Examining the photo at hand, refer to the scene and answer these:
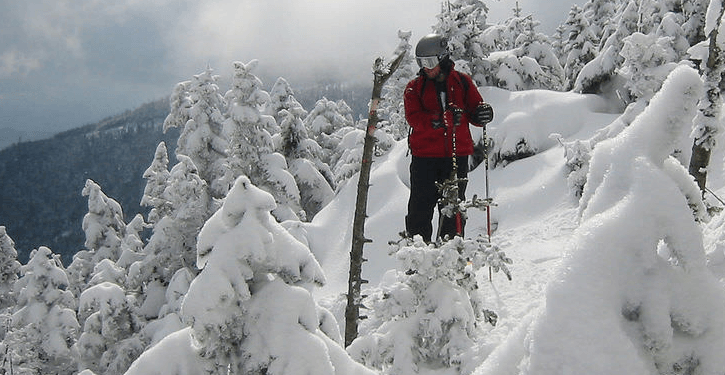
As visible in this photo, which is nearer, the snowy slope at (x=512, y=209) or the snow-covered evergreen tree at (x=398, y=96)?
the snowy slope at (x=512, y=209)

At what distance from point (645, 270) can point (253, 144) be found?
17.6 metres

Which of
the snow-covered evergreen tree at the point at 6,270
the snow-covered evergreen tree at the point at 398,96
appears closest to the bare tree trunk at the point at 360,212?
the snow-covered evergreen tree at the point at 398,96

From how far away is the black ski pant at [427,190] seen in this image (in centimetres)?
724

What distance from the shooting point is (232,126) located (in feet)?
57.9

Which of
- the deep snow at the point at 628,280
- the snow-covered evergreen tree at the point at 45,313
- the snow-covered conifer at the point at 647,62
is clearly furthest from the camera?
the snow-covered evergreen tree at the point at 45,313

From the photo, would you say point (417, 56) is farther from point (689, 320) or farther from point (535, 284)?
point (689, 320)

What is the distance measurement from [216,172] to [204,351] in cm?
1702

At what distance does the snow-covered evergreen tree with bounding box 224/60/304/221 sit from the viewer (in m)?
17.6

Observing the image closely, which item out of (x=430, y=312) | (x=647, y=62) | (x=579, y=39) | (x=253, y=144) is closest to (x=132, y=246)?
(x=253, y=144)

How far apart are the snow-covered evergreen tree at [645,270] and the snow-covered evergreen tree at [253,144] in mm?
15973

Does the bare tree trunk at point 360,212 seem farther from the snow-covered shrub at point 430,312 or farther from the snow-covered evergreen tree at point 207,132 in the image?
the snow-covered evergreen tree at point 207,132

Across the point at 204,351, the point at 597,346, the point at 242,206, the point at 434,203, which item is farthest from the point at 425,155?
the point at 597,346

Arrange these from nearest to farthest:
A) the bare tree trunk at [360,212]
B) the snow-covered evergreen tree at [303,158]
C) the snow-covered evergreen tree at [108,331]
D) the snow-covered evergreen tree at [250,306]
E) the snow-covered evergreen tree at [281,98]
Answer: the snow-covered evergreen tree at [250,306] → the bare tree trunk at [360,212] → the snow-covered evergreen tree at [108,331] → the snow-covered evergreen tree at [303,158] → the snow-covered evergreen tree at [281,98]

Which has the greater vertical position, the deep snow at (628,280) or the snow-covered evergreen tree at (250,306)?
the deep snow at (628,280)
